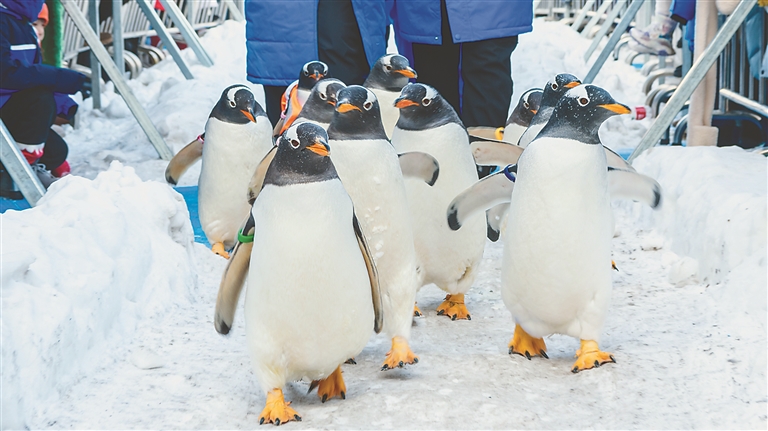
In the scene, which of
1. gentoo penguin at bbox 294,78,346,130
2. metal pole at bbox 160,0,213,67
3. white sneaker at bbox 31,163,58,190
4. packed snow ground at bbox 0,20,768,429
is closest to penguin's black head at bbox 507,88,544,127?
packed snow ground at bbox 0,20,768,429

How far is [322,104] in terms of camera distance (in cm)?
313

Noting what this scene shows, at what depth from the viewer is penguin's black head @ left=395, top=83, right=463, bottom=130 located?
3037 mm

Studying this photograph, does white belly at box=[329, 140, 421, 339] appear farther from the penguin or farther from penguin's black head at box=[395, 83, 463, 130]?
the penguin

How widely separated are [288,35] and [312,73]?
491mm

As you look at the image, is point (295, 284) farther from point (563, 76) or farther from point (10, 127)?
point (10, 127)

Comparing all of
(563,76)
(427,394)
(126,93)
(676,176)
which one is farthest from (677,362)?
(126,93)

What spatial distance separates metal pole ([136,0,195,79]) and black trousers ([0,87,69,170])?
2.88 m

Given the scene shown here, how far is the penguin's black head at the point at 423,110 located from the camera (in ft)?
9.96

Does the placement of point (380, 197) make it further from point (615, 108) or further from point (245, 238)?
point (615, 108)

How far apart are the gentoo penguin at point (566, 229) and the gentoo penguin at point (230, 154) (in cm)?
159

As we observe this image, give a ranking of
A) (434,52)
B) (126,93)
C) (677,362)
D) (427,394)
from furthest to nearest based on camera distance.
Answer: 1. (126,93)
2. (434,52)
3. (677,362)
4. (427,394)

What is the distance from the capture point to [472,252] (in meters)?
3.26

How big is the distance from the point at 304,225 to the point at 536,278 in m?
0.79

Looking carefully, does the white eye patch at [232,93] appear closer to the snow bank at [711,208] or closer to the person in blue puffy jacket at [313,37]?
the person in blue puffy jacket at [313,37]
